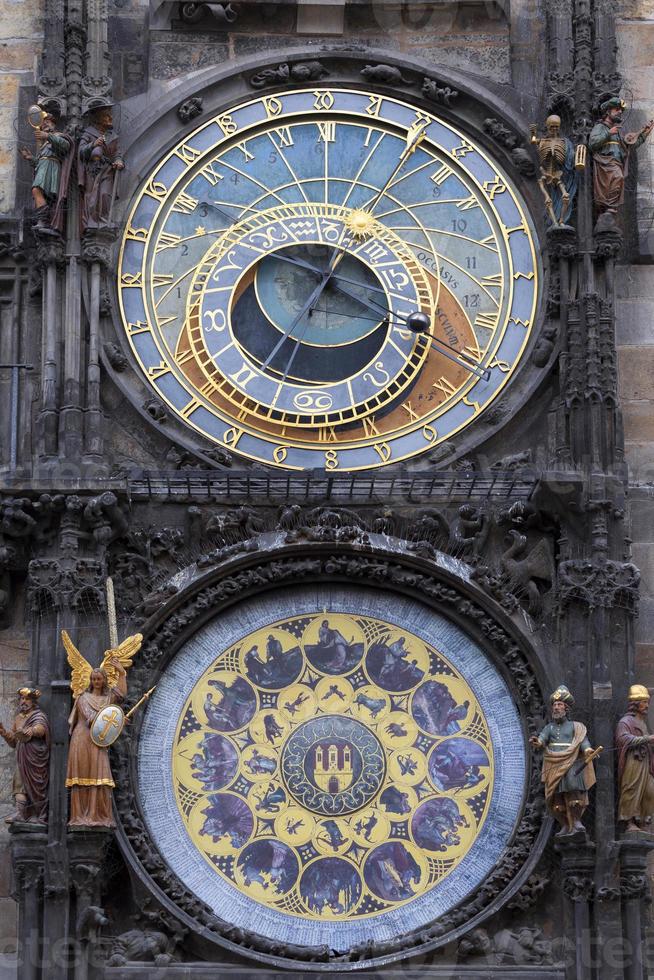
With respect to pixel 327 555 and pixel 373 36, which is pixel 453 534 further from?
pixel 373 36

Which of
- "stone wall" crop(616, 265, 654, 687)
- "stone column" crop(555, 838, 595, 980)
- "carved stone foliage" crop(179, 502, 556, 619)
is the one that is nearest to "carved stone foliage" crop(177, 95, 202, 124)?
"carved stone foliage" crop(179, 502, 556, 619)

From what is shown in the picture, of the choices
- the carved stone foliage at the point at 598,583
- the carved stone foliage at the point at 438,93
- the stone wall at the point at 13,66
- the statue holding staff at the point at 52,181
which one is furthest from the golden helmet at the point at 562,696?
the stone wall at the point at 13,66

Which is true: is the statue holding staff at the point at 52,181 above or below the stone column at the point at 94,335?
above

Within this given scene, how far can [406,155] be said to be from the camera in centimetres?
1750

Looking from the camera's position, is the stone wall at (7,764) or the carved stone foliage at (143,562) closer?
the stone wall at (7,764)

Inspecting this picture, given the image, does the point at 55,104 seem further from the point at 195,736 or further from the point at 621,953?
the point at 621,953

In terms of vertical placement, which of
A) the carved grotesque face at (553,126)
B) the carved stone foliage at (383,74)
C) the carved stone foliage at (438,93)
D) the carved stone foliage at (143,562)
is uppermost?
the carved stone foliage at (383,74)

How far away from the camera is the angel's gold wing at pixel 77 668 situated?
1592cm

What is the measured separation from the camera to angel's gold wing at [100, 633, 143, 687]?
629 inches

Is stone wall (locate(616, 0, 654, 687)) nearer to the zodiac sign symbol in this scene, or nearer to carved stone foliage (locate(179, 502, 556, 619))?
carved stone foliage (locate(179, 502, 556, 619))

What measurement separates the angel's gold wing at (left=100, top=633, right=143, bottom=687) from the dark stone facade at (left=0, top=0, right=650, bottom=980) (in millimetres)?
151

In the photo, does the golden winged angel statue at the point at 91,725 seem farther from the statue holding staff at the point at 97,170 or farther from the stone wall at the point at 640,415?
the stone wall at the point at 640,415

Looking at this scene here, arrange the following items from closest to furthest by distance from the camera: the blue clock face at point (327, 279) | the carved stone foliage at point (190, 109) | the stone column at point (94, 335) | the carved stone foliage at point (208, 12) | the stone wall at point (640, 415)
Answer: the stone column at point (94, 335) → the stone wall at point (640, 415) → the blue clock face at point (327, 279) → the carved stone foliage at point (190, 109) → the carved stone foliage at point (208, 12)

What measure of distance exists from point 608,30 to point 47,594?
4969 millimetres
